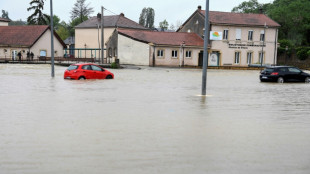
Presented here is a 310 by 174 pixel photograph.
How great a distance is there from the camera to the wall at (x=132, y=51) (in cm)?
5029

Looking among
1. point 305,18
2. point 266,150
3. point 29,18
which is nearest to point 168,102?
point 266,150

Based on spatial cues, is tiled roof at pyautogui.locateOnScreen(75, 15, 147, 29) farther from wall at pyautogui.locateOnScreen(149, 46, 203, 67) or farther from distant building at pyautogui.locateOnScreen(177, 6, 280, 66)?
wall at pyautogui.locateOnScreen(149, 46, 203, 67)

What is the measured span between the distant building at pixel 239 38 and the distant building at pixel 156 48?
2.65 m

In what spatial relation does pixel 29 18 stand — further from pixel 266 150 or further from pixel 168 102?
pixel 266 150

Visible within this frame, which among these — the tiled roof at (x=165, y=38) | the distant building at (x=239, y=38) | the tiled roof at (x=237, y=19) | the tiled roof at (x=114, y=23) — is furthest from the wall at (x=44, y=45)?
the tiled roof at (x=237, y=19)

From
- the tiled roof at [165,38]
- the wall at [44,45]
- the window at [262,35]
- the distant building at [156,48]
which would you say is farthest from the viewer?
the wall at [44,45]

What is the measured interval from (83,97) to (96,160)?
32.4 feet

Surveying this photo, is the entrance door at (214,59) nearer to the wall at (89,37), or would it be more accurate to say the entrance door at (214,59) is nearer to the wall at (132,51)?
the wall at (132,51)

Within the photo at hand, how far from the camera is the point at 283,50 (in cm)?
6147

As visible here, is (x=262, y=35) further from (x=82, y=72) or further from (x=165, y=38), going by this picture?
(x=82, y=72)

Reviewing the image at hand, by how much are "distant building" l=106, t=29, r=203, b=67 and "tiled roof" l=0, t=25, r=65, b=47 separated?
14.9 metres

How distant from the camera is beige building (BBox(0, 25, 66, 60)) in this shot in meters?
60.2

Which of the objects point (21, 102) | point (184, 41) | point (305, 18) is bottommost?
point (21, 102)

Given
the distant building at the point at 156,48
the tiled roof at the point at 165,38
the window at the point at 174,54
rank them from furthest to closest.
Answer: the window at the point at 174,54 → the tiled roof at the point at 165,38 → the distant building at the point at 156,48
